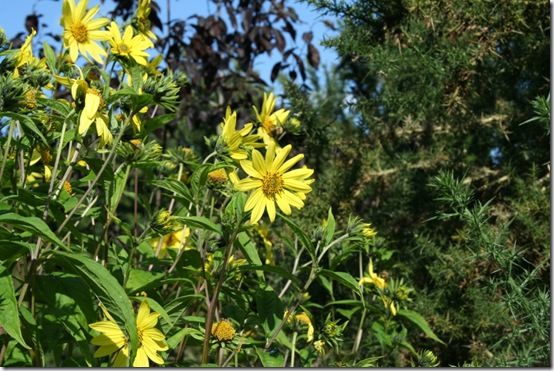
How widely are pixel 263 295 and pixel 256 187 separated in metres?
0.24

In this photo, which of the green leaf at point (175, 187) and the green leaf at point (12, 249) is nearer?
the green leaf at point (12, 249)

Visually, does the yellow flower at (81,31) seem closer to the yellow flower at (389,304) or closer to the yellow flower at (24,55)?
the yellow flower at (24,55)

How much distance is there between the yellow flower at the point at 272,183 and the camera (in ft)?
4.51

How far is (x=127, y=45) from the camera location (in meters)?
1.56

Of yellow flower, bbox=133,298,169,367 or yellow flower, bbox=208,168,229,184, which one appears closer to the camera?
yellow flower, bbox=133,298,169,367

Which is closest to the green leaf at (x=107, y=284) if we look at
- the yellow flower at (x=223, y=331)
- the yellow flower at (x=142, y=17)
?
the yellow flower at (x=223, y=331)

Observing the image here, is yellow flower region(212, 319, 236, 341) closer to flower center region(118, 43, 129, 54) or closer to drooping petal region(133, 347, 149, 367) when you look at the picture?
drooping petal region(133, 347, 149, 367)

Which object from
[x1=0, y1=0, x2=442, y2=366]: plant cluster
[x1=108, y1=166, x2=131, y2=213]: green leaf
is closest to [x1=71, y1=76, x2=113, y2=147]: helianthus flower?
[x1=0, y1=0, x2=442, y2=366]: plant cluster

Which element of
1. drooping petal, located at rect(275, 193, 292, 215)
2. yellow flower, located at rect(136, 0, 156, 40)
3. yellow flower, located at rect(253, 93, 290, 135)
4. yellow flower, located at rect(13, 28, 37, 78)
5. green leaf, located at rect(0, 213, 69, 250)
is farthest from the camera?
yellow flower, located at rect(253, 93, 290, 135)

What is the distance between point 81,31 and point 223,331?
0.67 metres

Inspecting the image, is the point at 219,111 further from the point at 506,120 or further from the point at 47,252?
the point at 47,252

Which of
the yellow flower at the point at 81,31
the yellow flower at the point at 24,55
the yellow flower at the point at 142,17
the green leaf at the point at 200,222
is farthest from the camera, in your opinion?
the yellow flower at the point at 142,17

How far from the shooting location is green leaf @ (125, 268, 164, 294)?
1.48 meters

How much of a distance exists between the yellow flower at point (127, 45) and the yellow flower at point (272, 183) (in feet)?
1.02
